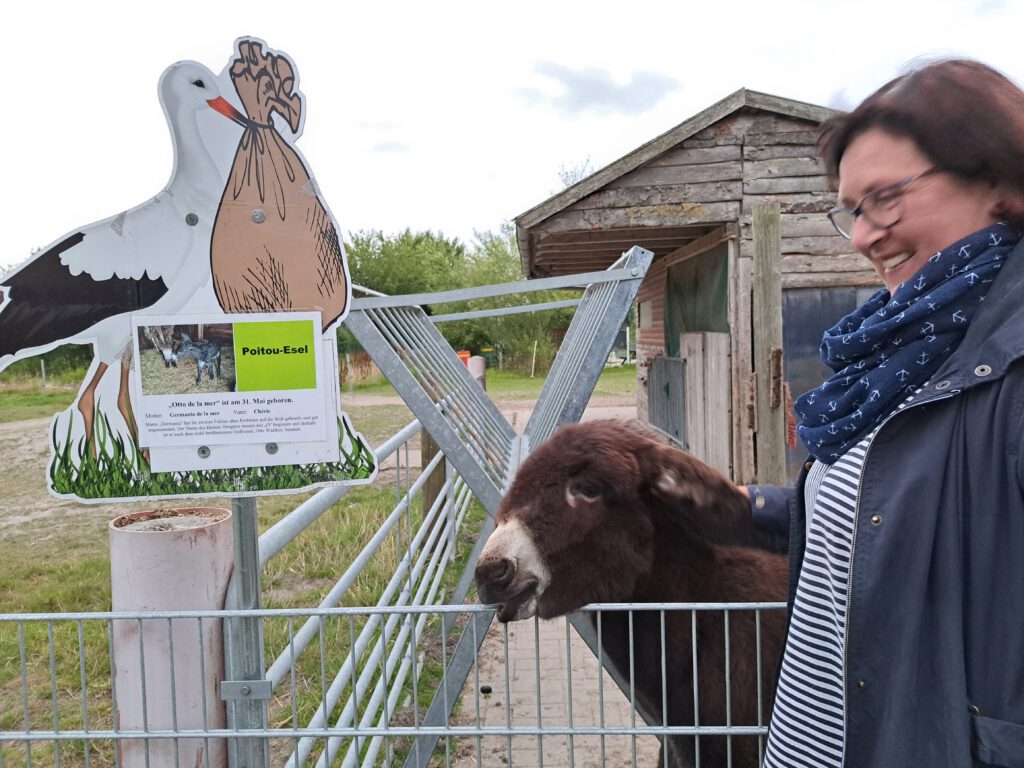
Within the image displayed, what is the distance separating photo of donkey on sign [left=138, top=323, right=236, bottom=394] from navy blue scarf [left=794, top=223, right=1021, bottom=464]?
1211mm

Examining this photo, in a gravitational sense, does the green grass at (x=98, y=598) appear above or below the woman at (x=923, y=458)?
below

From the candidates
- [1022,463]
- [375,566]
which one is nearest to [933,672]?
[1022,463]

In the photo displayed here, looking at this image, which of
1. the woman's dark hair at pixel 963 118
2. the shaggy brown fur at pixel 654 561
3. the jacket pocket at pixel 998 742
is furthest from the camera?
the shaggy brown fur at pixel 654 561

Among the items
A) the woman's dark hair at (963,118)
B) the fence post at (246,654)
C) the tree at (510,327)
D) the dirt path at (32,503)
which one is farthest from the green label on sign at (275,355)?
the tree at (510,327)

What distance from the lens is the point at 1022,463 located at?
1059 millimetres

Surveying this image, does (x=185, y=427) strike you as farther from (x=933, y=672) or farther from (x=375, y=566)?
(x=375, y=566)

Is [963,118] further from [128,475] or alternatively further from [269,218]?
[128,475]

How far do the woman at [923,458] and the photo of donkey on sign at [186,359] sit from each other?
1213 mm

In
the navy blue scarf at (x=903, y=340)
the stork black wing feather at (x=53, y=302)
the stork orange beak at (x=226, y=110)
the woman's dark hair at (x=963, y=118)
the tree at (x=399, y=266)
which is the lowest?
the navy blue scarf at (x=903, y=340)

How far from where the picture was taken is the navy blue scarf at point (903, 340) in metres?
1.24

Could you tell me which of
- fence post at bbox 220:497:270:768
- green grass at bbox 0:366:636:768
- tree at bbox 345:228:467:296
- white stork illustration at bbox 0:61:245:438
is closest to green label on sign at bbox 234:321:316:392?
white stork illustration at bbox 0:61:245:438

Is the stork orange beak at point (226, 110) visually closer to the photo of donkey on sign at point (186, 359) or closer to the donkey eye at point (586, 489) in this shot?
the photo of donkey on sign at point (186, 359)

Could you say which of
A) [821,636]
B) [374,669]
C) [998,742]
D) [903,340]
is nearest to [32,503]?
[374,669]

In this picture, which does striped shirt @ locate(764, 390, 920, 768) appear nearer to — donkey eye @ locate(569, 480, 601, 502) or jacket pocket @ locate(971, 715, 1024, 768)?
jacket pocket @ locate(971, 715, 1024, 768)
